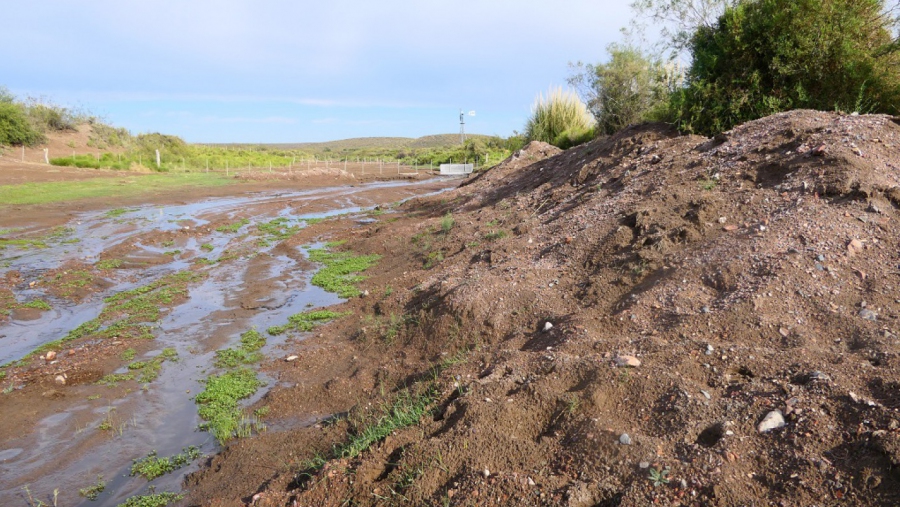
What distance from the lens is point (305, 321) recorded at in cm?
783

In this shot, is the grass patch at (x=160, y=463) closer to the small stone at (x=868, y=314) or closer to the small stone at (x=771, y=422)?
the small stone at (x=771, y=422)

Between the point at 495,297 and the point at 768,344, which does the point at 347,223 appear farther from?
the point at 768,344

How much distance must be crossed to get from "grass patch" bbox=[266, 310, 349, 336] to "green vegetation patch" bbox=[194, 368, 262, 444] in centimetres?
125

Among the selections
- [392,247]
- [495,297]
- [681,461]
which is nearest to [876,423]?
[681,461]

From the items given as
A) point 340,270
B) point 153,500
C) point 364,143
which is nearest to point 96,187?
point 340,270

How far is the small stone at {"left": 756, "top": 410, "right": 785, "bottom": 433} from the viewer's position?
3123 millimetres

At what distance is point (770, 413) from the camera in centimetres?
320

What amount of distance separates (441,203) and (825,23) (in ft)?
35.1

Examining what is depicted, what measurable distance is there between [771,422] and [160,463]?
14.9 feet

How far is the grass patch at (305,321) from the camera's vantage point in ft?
24.8

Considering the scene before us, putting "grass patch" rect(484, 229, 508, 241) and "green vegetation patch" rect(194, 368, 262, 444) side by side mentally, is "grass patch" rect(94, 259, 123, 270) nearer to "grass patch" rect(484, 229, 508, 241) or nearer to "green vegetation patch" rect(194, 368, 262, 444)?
"green vegetation patch" rect(194, 368, 262, 444)

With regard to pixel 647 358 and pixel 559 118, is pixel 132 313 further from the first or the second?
pixel 559 118

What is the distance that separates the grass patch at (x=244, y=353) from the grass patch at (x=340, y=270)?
1.99 meters

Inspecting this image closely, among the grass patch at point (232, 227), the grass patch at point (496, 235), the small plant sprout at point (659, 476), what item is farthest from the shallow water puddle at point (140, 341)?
the small plant sprout at point (659, 476)
